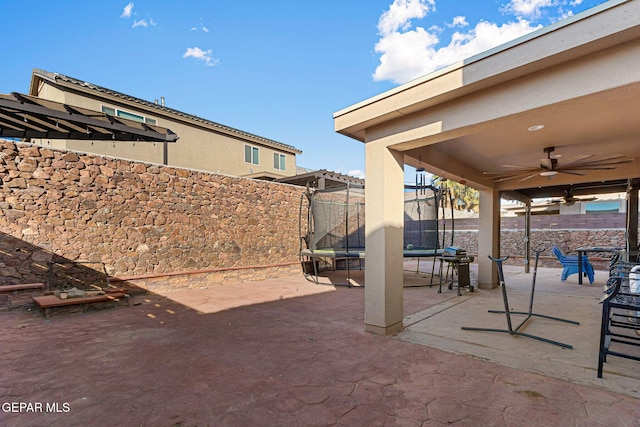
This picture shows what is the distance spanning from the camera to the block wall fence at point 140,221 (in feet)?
15.0

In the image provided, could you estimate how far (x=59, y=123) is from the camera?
20.1 feet

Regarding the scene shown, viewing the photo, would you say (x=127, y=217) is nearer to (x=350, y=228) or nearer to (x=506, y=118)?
(x=350, y=228)

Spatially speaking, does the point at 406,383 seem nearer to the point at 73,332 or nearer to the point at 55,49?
the point at 73,332

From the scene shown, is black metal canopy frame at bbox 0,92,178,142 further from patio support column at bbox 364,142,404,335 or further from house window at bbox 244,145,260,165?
house window at bbox 244,145,260,165

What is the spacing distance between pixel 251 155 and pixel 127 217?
848cm

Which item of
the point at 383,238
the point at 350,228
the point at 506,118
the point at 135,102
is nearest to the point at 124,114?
the point at 135,102

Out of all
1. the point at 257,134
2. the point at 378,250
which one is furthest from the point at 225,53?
the point at 378,250

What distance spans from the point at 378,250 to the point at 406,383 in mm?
1330

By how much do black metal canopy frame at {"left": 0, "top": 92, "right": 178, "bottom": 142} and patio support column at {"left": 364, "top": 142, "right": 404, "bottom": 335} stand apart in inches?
216

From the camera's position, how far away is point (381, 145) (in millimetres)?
3369

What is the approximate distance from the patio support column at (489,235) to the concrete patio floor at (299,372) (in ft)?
6.67

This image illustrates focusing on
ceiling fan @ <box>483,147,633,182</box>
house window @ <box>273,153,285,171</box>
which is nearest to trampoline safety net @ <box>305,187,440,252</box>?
ceiling fan @ <box>483,147,633,182</box>

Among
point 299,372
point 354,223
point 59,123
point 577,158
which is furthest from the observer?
point 354,223

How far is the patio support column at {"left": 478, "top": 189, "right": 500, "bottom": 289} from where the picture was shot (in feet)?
21.1
